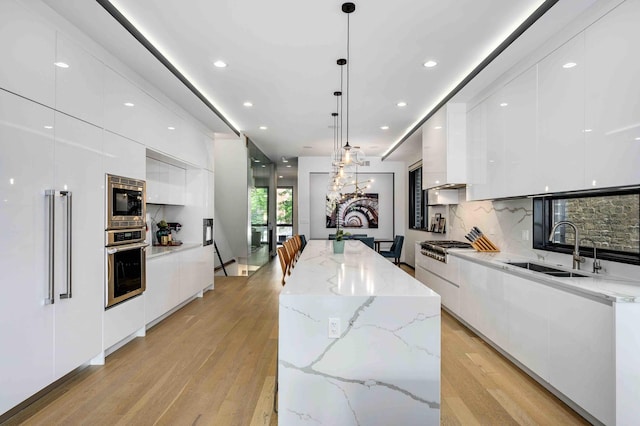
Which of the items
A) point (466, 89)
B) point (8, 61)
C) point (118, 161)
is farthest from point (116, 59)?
point (466, 89)

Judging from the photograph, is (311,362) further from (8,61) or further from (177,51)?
(177,51)

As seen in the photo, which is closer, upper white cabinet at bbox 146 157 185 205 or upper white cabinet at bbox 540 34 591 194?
upper white cabinet at bbox 540 34 591 194

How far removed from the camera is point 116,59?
304 centimetres

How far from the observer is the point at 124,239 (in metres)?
3.17

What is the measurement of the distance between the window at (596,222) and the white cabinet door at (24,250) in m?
3.86

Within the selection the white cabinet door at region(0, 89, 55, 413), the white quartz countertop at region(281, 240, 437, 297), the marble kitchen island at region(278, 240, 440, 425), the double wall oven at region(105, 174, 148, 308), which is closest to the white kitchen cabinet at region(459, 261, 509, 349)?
the white quartz countertop at region(281, 240, 437, 297)

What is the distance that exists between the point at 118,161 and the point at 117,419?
208cm

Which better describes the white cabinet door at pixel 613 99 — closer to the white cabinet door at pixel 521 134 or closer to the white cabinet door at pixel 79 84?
the white cabinet door at pixel 521 134

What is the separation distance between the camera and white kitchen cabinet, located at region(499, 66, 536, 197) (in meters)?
2.90

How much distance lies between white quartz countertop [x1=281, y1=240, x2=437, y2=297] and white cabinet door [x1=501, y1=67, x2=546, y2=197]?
1434 millimetres

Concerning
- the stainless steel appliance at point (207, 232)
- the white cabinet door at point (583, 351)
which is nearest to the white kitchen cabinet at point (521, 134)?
the white cabinet door at point (583, 351)

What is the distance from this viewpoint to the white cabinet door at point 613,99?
1.96 metres

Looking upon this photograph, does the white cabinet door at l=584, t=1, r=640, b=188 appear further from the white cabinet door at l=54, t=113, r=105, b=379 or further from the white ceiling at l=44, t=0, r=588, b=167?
the white cabinet door at l=54, t=113, r=105, b=379

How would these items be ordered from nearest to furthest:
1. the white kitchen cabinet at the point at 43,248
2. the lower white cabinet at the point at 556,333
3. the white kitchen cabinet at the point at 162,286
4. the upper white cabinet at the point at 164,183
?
the lower white cabinet at the point at 556,333 → the white kitchen cabinet at the point at 43,248 → the white kitchen cabinet at the point at 162,286 → the upper white cabinet at the point at 164,183
